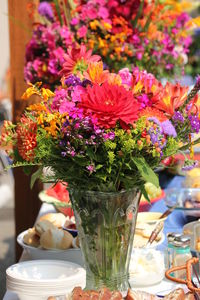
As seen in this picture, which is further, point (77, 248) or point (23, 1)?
point (23, 1)

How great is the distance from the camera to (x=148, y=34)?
227 cm

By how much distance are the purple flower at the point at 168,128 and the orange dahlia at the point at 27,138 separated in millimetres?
225

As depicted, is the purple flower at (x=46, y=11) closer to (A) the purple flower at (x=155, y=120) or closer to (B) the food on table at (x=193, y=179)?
(B) the food on table at (x=193, y=179)

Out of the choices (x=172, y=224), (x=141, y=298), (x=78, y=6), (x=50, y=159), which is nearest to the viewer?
(x=141, y=298)

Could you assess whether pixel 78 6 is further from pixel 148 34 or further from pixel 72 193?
pixel 72 193

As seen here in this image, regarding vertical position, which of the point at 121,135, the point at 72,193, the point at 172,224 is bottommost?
the point at 172,224

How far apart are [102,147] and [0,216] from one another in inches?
125

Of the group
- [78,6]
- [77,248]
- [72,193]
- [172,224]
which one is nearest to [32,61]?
[78,6]

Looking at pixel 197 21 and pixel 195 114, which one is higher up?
pixel 197 21

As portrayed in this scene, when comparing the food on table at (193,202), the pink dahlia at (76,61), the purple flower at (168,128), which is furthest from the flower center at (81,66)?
the food on table at (193,202)

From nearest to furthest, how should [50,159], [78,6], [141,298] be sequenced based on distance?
[141,298] < [50,159] < [78,6]

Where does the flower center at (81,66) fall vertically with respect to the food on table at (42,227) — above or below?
above

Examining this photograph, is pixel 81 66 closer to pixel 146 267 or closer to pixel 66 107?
pixel 66 107

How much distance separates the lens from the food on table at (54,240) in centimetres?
145
